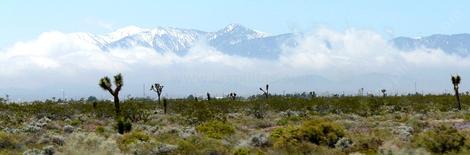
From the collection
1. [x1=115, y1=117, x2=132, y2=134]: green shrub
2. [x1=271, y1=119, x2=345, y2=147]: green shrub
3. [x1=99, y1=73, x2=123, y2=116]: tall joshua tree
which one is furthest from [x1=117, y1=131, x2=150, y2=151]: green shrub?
[x1=99, y1=73, x2=123, y2=116]: tall joshua tree

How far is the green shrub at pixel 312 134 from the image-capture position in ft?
81.9

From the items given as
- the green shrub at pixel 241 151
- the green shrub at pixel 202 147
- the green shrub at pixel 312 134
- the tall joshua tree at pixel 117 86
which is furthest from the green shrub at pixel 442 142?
the tall joshua tree at pixel 117 86

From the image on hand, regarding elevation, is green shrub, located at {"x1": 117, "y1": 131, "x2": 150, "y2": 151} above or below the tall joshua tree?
below

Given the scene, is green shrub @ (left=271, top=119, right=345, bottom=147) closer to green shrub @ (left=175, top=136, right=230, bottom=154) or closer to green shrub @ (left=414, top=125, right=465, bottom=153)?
green shrub @ (left=175, top=136, right=230, bottom=154)

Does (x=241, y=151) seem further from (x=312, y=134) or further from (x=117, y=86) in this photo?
(x=117, y=86)

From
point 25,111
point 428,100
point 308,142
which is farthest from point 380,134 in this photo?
point 428,100

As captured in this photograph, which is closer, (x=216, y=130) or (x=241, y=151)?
(x=241, y=151)

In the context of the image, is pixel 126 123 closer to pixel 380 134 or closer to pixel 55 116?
pixel 380 134

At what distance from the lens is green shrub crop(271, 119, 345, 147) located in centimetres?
2497

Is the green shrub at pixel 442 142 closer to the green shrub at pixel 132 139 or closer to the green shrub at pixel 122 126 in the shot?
the green shrub at pixel 132 139

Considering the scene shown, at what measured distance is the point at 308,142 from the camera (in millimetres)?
24688

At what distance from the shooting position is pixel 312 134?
84.2 feet

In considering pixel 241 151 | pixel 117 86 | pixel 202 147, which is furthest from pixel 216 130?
pixel 117 86

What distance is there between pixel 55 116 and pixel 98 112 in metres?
3.70
